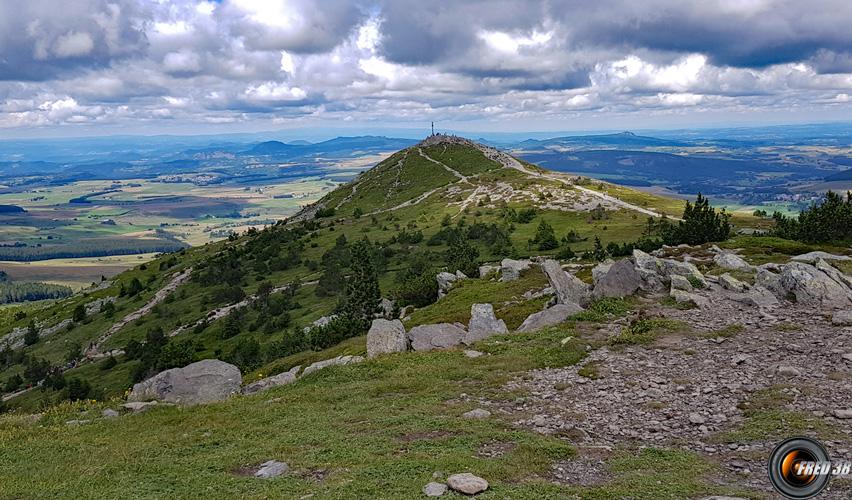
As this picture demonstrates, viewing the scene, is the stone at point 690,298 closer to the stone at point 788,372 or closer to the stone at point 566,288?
the stone at point 566,288

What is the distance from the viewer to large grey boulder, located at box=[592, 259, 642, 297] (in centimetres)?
4069

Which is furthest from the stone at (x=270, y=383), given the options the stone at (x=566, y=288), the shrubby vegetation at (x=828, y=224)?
the shrubby vegetation at (x=828, y=224)

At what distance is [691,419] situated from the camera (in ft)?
64.0

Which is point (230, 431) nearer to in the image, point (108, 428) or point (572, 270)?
point (108, 428)

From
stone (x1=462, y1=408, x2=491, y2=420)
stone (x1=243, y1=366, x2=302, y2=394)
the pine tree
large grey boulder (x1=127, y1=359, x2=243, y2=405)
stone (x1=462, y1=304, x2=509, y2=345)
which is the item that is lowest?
the pine tree

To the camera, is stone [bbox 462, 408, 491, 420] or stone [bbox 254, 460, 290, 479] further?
stone [bbox 462, 408, 491, 420]

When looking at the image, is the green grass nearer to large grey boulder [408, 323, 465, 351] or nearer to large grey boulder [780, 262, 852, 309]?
large grey boulder [780, 262, 852, 309]

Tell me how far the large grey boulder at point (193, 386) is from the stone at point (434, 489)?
19.4 m

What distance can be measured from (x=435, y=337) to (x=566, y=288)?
12803 millimetres

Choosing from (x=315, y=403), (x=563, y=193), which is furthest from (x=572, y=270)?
(x=563, y=193)

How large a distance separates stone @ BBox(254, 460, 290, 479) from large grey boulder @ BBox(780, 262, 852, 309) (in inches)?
1304

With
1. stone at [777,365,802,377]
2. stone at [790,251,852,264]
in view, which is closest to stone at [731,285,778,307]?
stone at [790,251,852,264]

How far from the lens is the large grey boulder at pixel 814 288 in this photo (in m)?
32.8

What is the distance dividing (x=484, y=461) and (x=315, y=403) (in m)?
12.0
